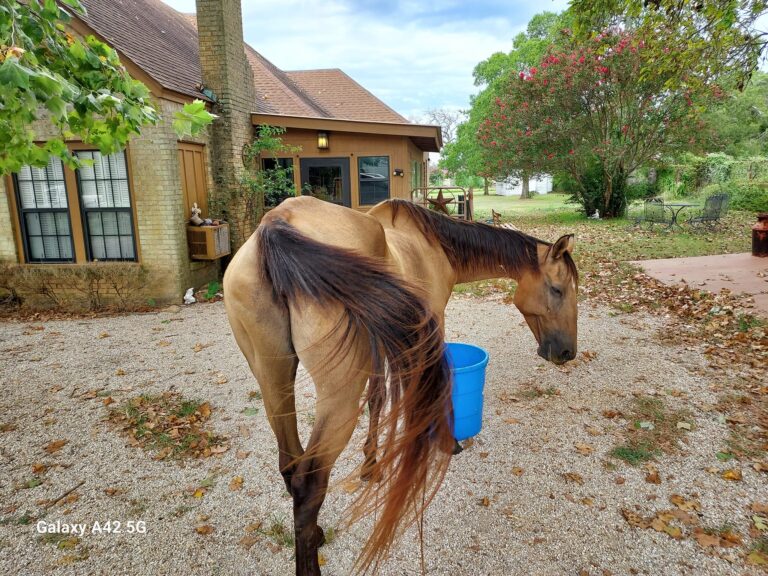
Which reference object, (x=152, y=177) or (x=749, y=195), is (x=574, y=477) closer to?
(x=152, y=177)

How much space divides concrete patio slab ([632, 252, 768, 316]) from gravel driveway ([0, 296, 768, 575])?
2.56 metres

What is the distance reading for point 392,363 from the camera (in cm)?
149

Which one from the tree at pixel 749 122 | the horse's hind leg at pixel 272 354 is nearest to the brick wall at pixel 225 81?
the horse's hind leg at pixel 272 354

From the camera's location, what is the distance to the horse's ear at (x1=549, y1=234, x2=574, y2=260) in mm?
3049

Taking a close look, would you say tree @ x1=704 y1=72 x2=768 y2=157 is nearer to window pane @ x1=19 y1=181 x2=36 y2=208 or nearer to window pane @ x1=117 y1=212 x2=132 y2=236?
window pane @ x1=117 y1=212 x2=132 y2=236

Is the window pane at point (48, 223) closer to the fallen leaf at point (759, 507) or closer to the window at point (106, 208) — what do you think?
the window at point (106, 208)

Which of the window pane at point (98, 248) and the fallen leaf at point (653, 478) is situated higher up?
the window pane at point (98, 248)

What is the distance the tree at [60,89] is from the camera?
2197mm

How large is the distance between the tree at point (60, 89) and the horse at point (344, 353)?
4.29 feet

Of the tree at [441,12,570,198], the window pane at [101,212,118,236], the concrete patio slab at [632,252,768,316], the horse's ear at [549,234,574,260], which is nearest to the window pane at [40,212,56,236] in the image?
the window pane at [101,212,118,236]

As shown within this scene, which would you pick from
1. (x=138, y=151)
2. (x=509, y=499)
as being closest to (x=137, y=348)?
(x=138, y=151)

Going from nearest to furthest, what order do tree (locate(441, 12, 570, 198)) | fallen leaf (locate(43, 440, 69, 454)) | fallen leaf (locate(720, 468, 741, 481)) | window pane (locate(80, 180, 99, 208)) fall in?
fallen leaf (locate(720, 468, 741, 481)) → fallen leaf (locate(43, 440, 69, 454)) → window pane (locate(80, 180, 99, 208)) → tree (locate(441, 12, 570, 198))

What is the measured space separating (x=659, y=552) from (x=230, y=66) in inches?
352

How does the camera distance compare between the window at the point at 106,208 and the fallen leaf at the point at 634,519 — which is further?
the window at the point at 106,208
